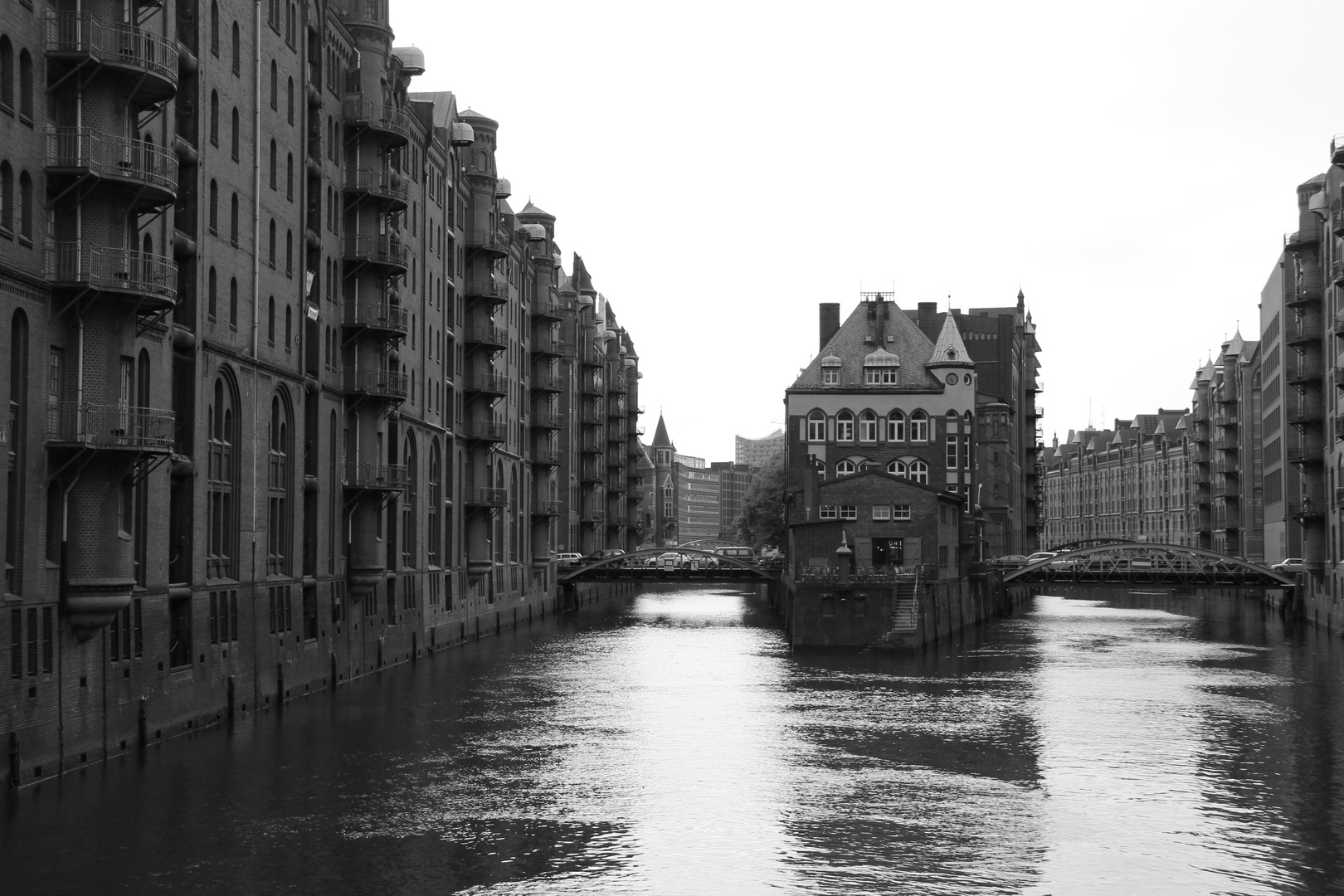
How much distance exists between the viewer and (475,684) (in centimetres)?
6159

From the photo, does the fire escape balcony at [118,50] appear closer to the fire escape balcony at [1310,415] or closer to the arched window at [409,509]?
the arched window at [409,509]

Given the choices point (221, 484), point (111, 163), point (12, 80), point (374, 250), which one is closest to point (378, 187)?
point (374, 250)

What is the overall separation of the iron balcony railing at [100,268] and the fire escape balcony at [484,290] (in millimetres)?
45835

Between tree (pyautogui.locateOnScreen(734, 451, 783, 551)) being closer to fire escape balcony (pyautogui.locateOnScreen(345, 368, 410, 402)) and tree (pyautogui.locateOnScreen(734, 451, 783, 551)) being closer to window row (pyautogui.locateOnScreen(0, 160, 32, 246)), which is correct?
fire escape balcony (pyautogui.locateOnScreen(345, 368, 410, 402))

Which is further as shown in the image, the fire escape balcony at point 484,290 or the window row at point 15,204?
the fire escape balcony at point 484,290

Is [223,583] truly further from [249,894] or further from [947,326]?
[947,326]

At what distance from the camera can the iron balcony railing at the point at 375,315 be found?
63031mm

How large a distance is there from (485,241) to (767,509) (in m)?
71.6

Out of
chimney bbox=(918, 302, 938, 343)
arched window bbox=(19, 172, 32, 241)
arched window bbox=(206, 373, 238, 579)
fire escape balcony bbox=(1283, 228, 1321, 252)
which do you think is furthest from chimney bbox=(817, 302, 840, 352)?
arched window bbox=(19, 172, 32, 241)

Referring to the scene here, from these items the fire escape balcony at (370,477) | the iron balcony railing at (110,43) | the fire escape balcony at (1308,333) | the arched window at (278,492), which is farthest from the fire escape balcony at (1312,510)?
the iron balcony railing at (110,43)

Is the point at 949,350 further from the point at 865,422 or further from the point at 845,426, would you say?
the point at 845,426

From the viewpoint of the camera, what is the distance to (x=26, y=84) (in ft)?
116

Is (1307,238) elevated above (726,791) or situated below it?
above

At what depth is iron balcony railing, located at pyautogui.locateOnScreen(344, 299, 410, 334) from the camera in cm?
6303
